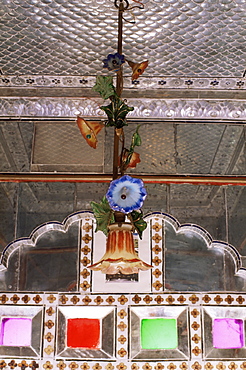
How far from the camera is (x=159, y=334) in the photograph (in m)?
3.55

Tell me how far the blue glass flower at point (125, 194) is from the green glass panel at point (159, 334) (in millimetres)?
1632

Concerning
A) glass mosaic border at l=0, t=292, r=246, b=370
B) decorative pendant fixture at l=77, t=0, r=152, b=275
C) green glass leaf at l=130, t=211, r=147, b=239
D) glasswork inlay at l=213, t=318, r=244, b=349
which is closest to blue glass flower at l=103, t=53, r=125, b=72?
decorative pendant fixture at l=77, t=0, r=152, b=275

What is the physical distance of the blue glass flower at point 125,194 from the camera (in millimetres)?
2172

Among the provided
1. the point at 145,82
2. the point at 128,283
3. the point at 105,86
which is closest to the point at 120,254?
the point at 105,86

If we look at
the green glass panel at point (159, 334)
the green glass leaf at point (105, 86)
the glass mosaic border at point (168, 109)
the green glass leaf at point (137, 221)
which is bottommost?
the green glass panel at point (159, 334)

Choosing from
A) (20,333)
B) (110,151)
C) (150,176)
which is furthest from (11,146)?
(20,333)

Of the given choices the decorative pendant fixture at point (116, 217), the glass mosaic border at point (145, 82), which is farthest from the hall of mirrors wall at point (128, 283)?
the decorative pendant fixture at point (116, 217)

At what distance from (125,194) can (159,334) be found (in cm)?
170

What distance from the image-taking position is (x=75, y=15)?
10.5 feet

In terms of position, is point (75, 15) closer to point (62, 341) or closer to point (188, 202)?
point (188, 202)

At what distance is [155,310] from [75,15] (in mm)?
2045

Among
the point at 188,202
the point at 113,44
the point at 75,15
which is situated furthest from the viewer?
the point at 188,202

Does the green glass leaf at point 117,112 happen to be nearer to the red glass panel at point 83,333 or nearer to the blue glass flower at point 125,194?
the blue glass flower at point 125,194

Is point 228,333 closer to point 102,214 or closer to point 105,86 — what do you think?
point 102,214
